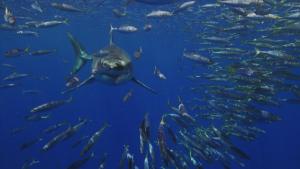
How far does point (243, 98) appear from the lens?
10.2 meters

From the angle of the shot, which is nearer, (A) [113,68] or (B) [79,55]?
(A) [113,68]

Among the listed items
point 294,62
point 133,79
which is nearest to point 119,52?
point 133,79

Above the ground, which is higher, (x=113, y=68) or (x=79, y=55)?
(x=113, y=68)

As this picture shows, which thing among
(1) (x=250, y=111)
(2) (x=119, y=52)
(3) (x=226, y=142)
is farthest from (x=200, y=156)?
(2) (x=119, y=52)

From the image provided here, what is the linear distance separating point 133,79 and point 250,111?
12.7 feet

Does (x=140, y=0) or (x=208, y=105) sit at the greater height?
(x=140, y=0)

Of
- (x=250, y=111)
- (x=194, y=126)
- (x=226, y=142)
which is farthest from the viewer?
(x=250, y=111)

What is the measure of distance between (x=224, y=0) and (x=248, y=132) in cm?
385

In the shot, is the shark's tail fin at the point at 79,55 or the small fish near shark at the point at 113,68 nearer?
the small fish near shark at the point at 113,68

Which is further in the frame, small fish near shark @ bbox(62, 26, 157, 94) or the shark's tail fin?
the shark's tail fin

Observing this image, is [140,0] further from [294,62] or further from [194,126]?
[294,62]

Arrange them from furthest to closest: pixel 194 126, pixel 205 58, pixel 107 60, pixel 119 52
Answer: pixel 205 58, pixel 194 126, pixel 119 52, pixel 107 60

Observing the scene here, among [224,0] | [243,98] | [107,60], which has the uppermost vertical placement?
[224,0]

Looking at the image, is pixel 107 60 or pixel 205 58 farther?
pixel 205 58
